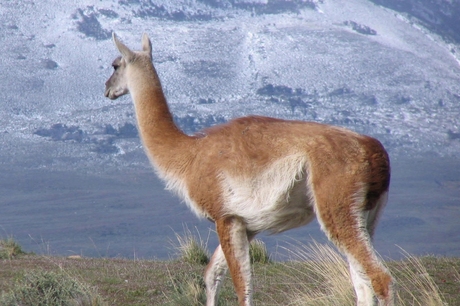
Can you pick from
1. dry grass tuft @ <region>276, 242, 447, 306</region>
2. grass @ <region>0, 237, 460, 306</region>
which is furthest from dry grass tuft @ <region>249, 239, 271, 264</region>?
dry grass tuft @ <region>276, 242, 447, 306</region>

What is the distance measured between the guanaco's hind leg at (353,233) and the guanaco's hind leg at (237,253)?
0.76 metres

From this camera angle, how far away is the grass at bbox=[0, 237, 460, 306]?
7.30 m

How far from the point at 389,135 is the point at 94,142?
100 feet

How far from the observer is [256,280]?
28.7ft

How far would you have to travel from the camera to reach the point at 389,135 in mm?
79688

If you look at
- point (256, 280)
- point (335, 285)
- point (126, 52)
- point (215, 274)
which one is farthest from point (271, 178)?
point (256, 280)

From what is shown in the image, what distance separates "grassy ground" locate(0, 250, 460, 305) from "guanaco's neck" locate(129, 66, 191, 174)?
5.51ft

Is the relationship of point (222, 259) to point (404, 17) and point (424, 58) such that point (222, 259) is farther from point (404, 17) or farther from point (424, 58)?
point (404, 17)

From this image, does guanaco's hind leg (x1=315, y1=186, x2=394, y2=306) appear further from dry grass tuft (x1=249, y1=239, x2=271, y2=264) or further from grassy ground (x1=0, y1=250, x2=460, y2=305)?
dry grass tuft (x1=249, y1=239, x2=271, y2=264)

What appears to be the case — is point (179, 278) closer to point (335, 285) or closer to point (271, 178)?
point (335, 285)

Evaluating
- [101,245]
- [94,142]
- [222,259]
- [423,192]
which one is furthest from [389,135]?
[222,259]

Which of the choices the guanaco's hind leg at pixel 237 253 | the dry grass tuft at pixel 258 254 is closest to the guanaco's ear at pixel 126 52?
the guanaco's hind leg at pixel 237 253

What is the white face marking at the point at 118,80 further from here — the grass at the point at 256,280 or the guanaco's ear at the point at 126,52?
the grass at the point at 256,280

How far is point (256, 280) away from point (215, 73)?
243 feet
